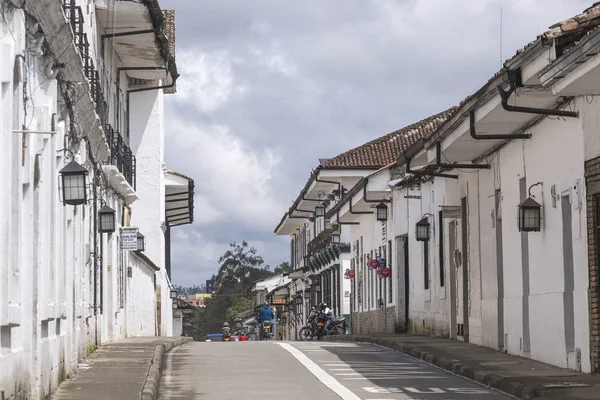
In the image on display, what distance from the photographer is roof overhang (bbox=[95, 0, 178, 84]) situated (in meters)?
29.8

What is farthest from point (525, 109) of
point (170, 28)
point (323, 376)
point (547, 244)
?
point (170, 28)

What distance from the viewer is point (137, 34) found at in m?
31.5

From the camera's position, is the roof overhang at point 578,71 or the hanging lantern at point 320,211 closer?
the roof overhang at point 578,71

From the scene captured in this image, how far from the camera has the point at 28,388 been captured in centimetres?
1311

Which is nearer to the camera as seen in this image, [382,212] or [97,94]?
[97,94]

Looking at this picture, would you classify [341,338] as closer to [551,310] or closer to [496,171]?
[496,171]

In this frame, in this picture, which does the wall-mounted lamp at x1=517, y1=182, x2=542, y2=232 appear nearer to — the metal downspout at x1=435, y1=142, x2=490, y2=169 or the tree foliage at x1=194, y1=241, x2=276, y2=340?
the metal downspout at x1=435, y1=142, x2=490, y2=169

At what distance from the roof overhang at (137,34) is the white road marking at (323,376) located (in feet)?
28.7

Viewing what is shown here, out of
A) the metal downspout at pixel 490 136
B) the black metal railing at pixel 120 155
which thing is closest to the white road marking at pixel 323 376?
the metal downspout at pixel 490 136

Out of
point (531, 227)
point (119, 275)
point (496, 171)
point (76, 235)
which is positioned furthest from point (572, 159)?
point (119, 275)

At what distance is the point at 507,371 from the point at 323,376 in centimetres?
265

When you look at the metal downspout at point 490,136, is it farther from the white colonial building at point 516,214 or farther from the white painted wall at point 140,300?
the white painted wall at point 140,300

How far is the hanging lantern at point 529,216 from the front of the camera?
20703mm

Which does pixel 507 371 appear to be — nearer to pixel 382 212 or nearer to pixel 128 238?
pixel 128 238
